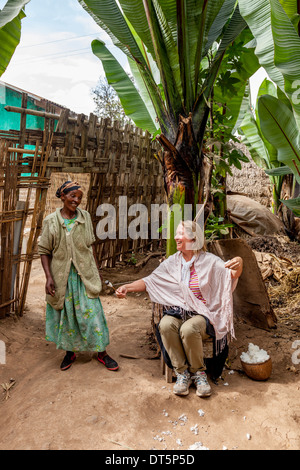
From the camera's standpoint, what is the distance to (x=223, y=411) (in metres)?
2.50

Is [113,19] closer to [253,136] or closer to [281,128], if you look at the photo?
[281,128]

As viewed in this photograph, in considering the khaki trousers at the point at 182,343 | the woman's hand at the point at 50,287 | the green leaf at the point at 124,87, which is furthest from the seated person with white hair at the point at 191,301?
the green leaf at the point at 124,87

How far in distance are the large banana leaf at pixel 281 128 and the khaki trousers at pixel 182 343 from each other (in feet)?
6.89

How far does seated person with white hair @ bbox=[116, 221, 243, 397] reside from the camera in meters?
2.72

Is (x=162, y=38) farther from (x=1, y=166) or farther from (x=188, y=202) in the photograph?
(x=1, y=166)

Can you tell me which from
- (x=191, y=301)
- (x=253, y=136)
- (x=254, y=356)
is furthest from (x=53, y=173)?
(x=253, y=136)

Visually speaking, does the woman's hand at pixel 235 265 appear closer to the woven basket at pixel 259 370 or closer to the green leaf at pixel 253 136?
the woven basket at pixel 259 370

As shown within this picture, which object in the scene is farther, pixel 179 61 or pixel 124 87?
pixel 124 87

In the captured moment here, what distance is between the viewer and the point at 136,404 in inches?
98.5

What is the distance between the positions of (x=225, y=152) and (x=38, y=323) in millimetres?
2796

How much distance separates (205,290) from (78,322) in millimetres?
1090

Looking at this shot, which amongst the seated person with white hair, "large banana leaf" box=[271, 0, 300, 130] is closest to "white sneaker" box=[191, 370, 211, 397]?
the seated person with white hair

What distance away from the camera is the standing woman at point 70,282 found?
9.75 ft

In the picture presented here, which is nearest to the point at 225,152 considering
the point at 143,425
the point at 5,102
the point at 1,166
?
the point at 1,166
